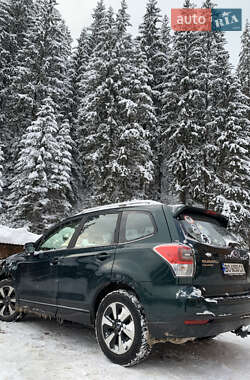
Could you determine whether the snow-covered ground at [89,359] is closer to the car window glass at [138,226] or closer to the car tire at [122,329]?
the car tire at [122,329]

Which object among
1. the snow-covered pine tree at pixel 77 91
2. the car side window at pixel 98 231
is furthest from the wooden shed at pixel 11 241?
the snow-covered pine tree at pixel 77 91

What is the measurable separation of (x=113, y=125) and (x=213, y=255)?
20216 mm

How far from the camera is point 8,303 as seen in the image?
18.6 feet

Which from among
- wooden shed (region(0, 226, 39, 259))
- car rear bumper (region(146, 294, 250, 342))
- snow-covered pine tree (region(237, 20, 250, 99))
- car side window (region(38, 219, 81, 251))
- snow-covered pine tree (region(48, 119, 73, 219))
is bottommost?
car rear bumper (region(146, 294, 250, 342))

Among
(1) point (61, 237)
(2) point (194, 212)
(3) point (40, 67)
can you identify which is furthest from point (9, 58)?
(2) point (194, 212)

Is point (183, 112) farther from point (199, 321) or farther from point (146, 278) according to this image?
point (199, 321)

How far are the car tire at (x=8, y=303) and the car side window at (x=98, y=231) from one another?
1768 millimetres

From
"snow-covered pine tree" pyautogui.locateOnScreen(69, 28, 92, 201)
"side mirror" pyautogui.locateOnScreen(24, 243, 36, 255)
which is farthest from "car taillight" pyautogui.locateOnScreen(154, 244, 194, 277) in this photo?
"snow-covered pine tree" pyautogui.locateOnScreen(69, 28, 92, 201)

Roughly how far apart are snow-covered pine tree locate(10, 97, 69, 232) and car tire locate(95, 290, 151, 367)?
1677 cm

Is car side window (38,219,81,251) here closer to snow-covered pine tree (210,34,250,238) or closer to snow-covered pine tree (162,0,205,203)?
snow-covered pine tree (210,34,250,238)

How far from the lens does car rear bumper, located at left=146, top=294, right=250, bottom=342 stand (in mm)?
3455

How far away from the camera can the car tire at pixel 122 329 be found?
3678 mm

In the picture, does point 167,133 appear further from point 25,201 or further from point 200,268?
point 200,268

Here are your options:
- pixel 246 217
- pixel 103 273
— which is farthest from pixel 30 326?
pixel 246 217
